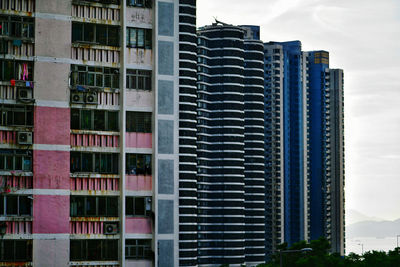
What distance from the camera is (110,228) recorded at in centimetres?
2170

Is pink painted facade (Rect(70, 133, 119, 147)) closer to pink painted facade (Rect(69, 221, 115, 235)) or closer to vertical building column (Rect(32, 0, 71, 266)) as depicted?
vertical building column (Rect(32, 0, 71, 266))

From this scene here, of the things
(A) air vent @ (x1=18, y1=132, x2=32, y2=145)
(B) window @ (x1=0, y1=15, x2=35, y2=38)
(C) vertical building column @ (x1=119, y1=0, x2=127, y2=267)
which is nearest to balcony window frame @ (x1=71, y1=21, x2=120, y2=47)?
(C) vertical building column @ (x1=119, y1=0, x2=127, y2=267)

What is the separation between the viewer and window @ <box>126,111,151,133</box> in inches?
871

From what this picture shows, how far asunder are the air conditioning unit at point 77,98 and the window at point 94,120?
0.29 meters

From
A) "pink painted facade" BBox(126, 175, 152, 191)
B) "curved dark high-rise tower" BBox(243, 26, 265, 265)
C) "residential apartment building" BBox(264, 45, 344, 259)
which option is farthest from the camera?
"residential apartment building" BBox(264, 45, 344, 259)

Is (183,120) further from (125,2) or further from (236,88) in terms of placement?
(125,2)

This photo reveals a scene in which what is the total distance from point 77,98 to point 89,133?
1.03 m

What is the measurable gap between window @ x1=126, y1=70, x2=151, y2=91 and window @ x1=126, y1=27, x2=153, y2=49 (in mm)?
782

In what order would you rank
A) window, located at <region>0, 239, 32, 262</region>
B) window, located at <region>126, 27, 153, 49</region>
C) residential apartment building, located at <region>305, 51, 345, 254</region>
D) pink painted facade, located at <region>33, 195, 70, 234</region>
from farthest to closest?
residential apartment building, located at <region>305, 51, 345, 254</region>
window, located at <region>126, 27, 153, 49</region>
pink painted facade, located at <region>33, 195, 70, 234</region>
window, located at <region>0, 239, 32, 262</region>

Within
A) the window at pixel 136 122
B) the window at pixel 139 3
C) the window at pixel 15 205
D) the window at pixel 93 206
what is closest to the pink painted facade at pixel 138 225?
the window at pixel 93 206

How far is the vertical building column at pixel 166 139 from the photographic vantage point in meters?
21.9

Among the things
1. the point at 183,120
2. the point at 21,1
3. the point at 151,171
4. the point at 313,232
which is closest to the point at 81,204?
the point at 151,171

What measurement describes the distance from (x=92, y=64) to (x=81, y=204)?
395cm

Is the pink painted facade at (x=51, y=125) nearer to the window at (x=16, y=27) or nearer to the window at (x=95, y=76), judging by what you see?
the window at (x=95, y=76)
